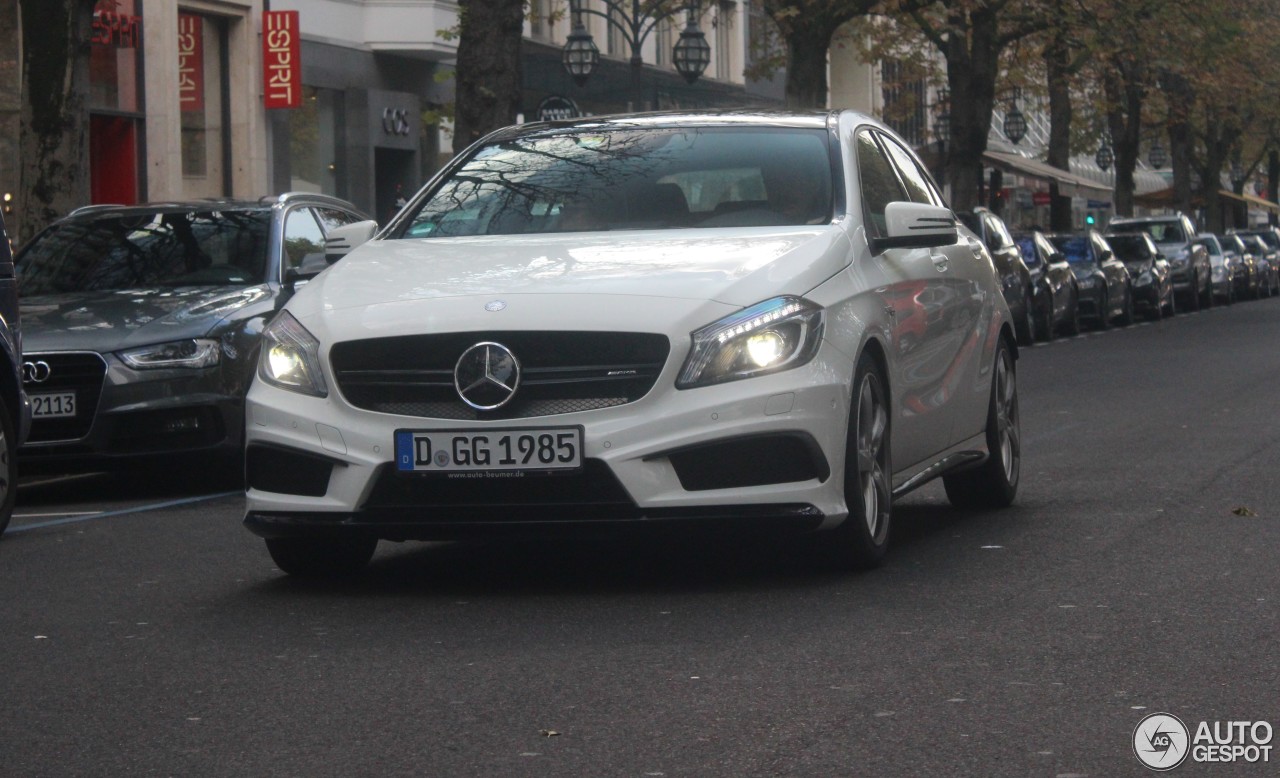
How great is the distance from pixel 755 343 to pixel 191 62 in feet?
84.6

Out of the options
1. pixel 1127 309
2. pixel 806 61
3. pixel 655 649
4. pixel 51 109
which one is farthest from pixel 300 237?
pixel 1127 309

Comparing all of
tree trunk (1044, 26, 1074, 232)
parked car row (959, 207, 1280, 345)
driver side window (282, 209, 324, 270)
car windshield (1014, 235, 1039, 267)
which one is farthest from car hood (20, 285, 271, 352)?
tree trunk (1044, 26, 1074, 232)

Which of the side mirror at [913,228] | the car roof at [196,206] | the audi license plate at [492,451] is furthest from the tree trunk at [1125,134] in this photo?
the audi license plate at [492,451]

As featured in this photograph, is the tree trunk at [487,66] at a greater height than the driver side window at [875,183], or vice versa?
the tree trunk at [487,66]

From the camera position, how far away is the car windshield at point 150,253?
40.2 ft

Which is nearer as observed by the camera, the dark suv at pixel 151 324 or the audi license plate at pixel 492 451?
the audi license plate at pixel 492 451

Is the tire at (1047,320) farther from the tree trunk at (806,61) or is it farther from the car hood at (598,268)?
the car hood at (598,268)

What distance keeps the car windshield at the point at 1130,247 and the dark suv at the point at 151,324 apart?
27569mm

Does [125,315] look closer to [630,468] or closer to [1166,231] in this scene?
[630,468]

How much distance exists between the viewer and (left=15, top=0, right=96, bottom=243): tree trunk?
16.9 metres

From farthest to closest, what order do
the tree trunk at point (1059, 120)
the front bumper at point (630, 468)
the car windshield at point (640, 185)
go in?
the tree trunk at point (1059, 120) < the car windshield at point (640, 185) < the front bumper at point (630, 468)

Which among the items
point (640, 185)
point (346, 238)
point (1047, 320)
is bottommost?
point (1047, 320)

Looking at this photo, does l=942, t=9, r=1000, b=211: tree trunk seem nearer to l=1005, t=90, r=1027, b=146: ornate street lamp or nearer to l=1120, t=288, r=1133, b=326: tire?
l=1120, t=288, r=1133, b=326: tire

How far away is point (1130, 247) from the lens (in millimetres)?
38906
